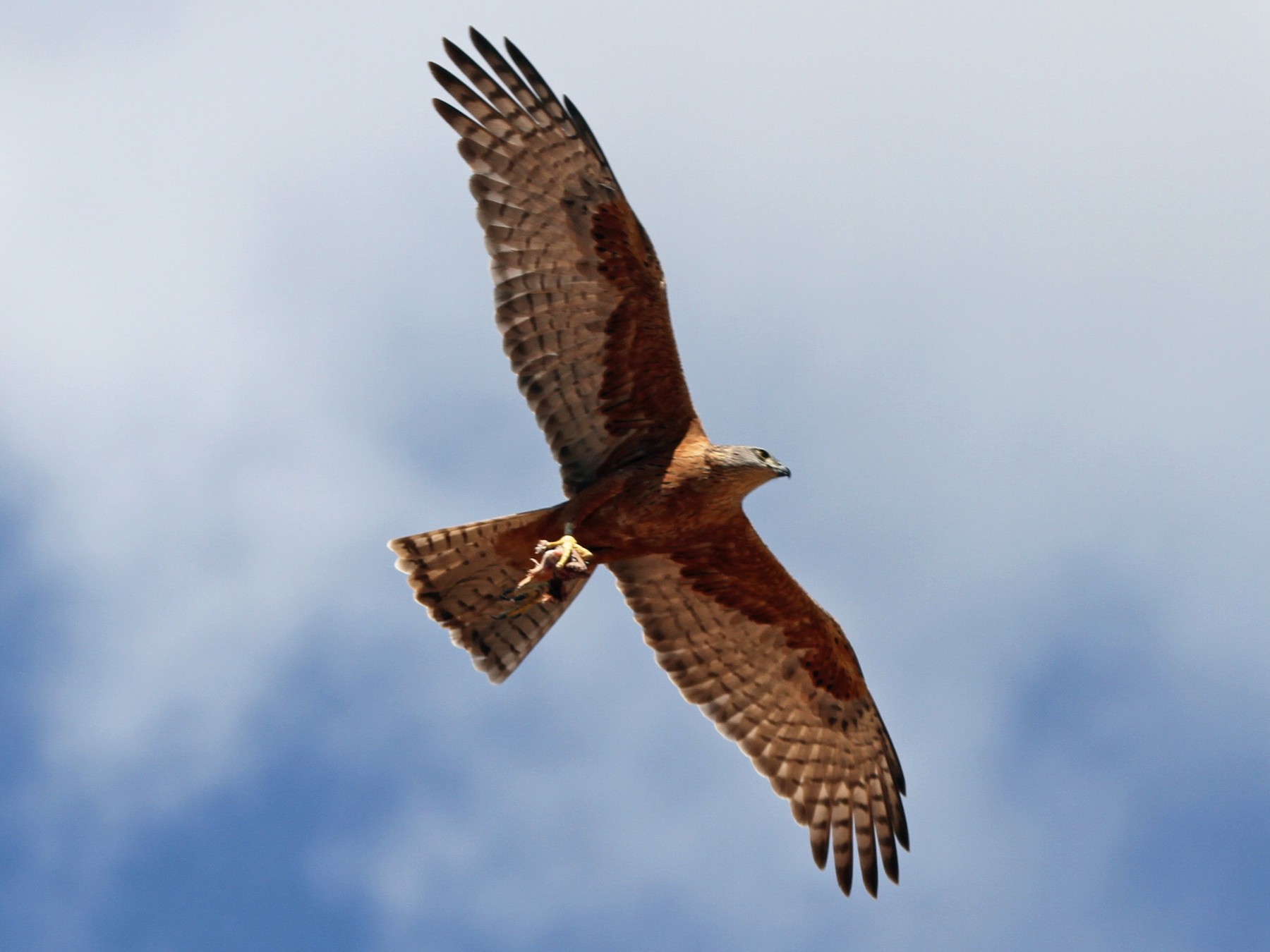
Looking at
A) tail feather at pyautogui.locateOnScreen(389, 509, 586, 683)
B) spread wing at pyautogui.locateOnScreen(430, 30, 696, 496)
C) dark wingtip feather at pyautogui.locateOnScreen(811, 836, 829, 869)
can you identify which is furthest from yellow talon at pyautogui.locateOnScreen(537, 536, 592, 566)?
dark wingtip feather at pyautogui.locateOnScreen(811, 836, 829, 869)

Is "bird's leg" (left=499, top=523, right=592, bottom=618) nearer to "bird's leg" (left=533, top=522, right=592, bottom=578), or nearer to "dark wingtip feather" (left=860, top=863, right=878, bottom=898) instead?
"bird's leg" (left=533, top=522, right=592, bottom=578)

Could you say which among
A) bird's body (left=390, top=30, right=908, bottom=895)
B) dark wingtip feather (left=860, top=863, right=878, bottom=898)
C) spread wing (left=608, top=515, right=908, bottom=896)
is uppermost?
bird's body (left=390, top=30, right=908, bottom=895)

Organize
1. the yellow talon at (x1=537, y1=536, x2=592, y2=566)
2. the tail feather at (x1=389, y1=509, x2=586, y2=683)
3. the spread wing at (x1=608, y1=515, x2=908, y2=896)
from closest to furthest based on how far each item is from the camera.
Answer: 1. the yellow talon at (x1=537, y1=536, x2=592, y2=566)
2. the tail feather at (x1=389, y1=509, x2=586, y2=683)
3. the spread wing at (x1=608, y1=515, x2=908, y2=896)

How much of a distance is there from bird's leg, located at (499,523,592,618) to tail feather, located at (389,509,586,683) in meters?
0.17

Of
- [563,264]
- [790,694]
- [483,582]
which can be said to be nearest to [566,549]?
[483,582]

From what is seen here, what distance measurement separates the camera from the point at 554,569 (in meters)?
9.66

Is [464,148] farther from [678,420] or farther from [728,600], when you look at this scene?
[728,600]

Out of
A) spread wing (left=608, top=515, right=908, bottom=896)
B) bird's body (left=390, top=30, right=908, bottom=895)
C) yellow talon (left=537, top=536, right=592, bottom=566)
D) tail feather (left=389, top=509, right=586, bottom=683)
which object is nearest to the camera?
yellow talon (left=537, top=536, right=592, bottom=566)

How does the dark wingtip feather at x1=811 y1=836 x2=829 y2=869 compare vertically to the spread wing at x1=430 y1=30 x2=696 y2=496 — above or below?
below

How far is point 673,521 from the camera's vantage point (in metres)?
10.0

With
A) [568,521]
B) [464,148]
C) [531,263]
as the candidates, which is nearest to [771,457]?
[568,521]

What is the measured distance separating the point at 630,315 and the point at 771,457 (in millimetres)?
1262

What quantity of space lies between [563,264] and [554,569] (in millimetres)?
1911

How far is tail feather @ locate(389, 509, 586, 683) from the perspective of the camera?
1006cm
